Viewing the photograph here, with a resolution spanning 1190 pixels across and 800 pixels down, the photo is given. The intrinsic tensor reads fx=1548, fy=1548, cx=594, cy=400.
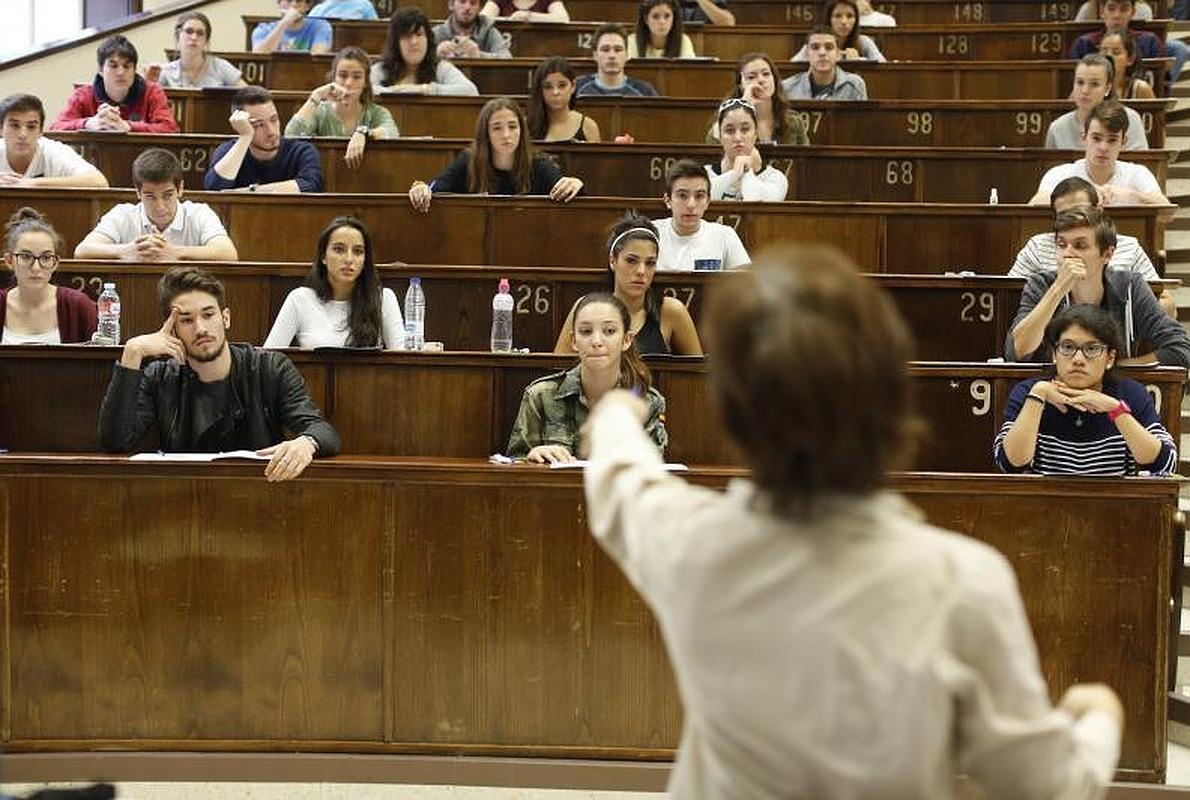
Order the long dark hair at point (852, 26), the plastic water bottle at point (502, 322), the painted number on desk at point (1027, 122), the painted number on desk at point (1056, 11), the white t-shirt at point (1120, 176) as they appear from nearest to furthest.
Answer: the plastic water bottle at point (502, 322), the white t-shirt at point (1120, 176), the painted number on desk at point (1027, 122), the long dark hair at point (852, 26), the painted number on desk at point (1056, 11)

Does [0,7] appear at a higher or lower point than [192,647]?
higher

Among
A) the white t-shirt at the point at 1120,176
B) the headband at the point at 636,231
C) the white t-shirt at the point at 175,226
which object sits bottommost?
the headband at the point at 636,231

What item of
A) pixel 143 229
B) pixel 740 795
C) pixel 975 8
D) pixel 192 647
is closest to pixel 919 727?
pixel 740 795

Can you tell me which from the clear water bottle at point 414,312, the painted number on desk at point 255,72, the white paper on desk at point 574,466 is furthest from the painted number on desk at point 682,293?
the painted number on desk at point 255,72

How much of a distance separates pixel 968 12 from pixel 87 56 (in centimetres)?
396

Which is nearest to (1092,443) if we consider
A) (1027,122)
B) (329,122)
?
(1027,122)

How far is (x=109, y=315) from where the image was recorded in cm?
381

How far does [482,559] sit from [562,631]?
20 cm

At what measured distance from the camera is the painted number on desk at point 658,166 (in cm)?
506

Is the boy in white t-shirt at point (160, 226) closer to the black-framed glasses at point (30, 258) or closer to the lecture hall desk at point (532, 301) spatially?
the lecture hall desk at point (532, 301)

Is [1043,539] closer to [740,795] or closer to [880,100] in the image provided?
[740,795]

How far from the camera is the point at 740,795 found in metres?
1.07

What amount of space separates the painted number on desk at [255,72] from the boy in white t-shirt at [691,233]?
256cm

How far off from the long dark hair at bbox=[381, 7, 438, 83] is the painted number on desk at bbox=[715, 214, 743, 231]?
174cm
